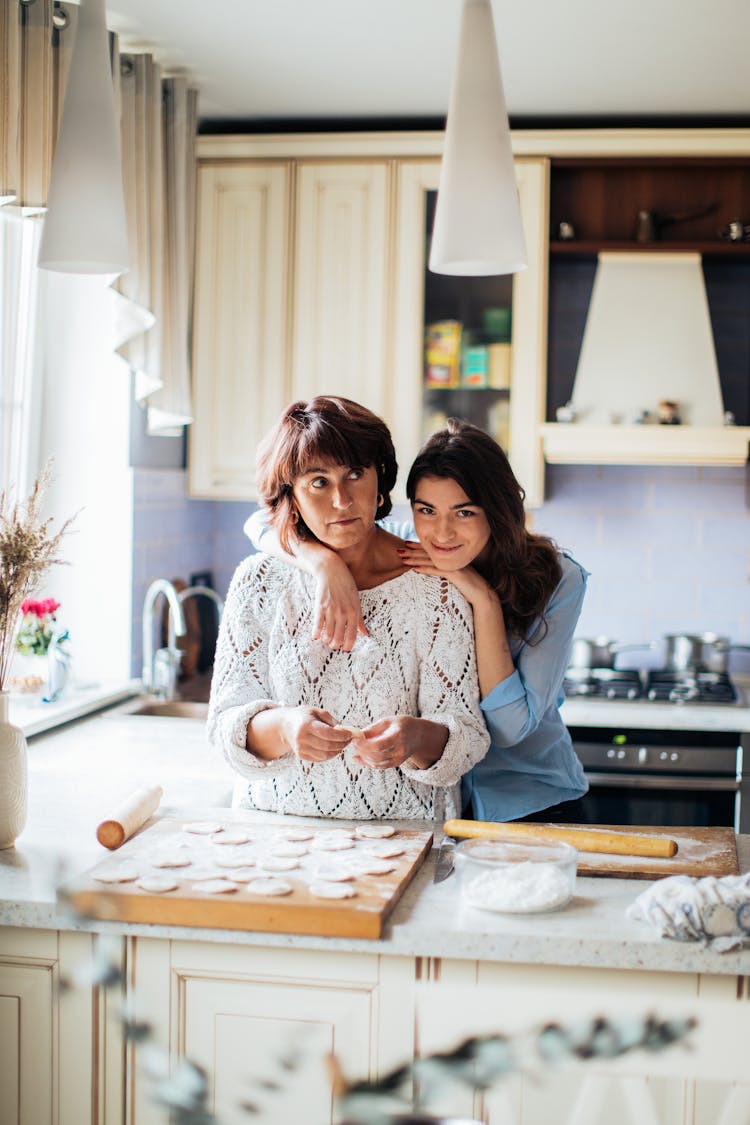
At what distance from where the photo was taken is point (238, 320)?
11.6 feet

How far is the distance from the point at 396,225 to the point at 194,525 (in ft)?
3.81

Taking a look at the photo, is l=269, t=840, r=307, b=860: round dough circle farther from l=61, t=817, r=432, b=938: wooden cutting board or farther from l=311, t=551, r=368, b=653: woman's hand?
l=311, t=551, r=368, b=653: woman's hand

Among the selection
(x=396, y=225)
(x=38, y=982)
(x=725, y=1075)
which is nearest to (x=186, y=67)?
(x=396, y=225)

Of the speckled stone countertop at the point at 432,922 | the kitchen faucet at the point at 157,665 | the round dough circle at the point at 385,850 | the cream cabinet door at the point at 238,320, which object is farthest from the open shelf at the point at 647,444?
the round dough circle at the point at 385,850

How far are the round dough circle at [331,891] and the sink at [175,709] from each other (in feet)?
5.59

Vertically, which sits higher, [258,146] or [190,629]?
[258,146]

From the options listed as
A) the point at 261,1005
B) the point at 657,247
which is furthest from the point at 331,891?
the point at 657,247

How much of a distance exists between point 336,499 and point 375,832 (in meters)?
0.52

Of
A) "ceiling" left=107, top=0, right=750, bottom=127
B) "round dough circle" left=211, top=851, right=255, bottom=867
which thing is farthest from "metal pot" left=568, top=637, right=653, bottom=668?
"round dough circle" left=211, top=851, right=255, bottom=867

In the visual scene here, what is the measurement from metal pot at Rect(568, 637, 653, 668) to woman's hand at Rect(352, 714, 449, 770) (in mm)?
1837

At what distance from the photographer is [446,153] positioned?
168cm

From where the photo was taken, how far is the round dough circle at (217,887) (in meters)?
1.45

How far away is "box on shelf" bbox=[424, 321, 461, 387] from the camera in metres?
3.47

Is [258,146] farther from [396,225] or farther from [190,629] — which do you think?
[190,629]
